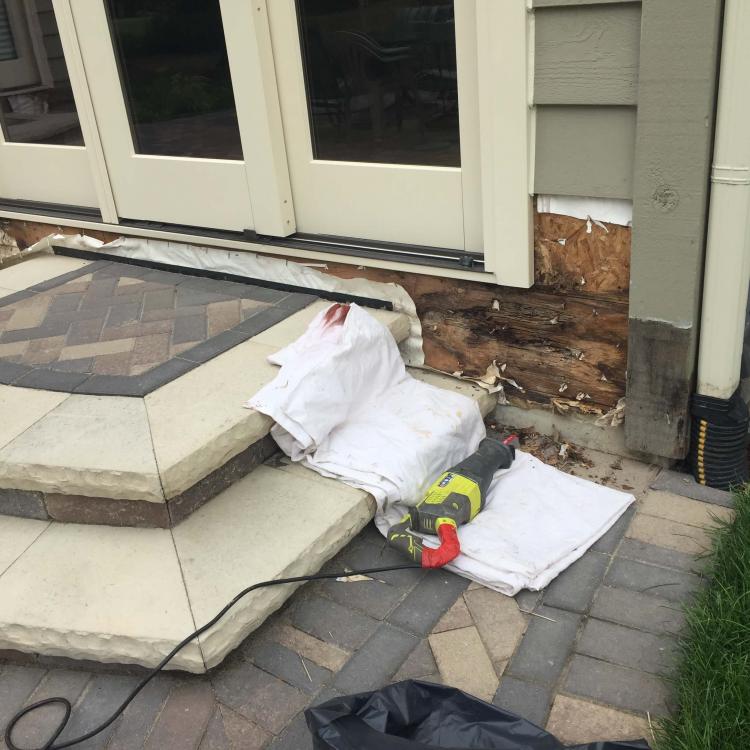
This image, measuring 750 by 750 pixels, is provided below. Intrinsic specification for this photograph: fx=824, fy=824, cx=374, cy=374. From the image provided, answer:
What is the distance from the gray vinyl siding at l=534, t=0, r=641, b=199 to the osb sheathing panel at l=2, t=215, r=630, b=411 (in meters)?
0.18

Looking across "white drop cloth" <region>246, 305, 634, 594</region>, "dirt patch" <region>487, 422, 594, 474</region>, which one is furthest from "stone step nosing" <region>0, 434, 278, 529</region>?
"dirt patch" <region>487, 422, 594, 474</region>

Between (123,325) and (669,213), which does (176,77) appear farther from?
(669,213)

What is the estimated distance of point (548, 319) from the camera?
301 cm

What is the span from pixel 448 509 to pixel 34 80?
306cm

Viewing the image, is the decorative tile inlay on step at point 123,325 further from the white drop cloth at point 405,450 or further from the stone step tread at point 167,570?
the stone step tread at point 167,570

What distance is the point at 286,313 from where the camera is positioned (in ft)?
11.1

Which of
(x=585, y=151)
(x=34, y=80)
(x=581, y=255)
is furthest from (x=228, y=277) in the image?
(x=585, y=151)

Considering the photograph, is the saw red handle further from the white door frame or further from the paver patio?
the white door frame

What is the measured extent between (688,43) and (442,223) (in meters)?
1.10

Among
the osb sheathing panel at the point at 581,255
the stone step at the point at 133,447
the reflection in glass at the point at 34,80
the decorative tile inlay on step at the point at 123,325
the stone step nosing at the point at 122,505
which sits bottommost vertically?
the stone step nosing at the point at 122,505

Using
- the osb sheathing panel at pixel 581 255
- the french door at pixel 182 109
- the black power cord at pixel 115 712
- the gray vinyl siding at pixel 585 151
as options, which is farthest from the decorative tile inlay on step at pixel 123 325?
the gray vinyl siding at pixel 585 151

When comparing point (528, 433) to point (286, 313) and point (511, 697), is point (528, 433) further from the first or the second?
point (511, 697)

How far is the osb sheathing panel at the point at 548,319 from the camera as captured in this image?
2.82m

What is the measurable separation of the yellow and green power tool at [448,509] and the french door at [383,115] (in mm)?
828
